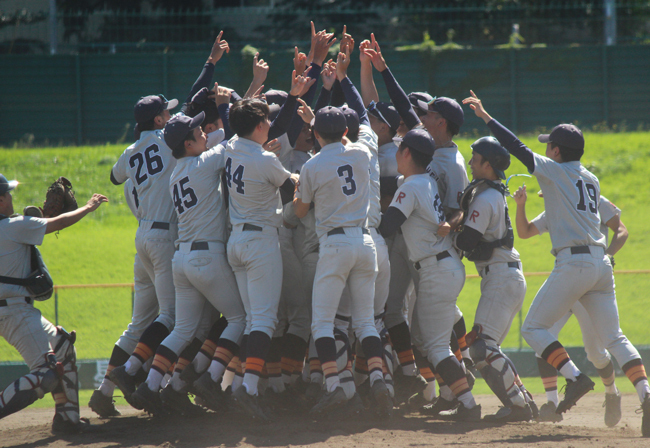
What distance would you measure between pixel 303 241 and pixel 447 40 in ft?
45.1

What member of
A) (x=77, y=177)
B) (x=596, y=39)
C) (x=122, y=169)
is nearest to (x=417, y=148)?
(x=122, y=169)

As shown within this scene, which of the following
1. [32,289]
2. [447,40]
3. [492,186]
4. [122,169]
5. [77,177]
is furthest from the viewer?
[447,40]

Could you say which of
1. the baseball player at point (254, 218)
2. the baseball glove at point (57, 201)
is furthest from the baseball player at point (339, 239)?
the baseball glove at point (57, 201)

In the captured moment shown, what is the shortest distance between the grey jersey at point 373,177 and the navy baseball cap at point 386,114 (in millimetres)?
541

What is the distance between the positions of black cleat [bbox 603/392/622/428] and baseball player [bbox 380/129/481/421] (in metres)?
1.47

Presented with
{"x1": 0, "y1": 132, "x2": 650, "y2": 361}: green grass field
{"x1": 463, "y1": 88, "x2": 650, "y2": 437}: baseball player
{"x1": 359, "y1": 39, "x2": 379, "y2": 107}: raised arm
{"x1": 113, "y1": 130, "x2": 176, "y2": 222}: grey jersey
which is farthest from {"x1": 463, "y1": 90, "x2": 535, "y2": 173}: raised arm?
{"x1": 0, "y1": 132, "x2": 650, "y2": 361}: green grass field

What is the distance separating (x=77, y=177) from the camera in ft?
48.9

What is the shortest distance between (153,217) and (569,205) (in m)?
3.52

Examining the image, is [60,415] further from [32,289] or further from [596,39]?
[596,39]

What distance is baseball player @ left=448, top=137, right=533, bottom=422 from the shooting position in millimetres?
5504

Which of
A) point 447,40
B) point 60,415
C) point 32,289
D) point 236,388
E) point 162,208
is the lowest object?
point 60,415

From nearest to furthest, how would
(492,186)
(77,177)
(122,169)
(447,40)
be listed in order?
(492,186) < (122,169) < (77,177) < (447,40)

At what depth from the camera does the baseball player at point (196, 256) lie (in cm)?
530

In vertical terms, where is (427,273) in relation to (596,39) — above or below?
below
